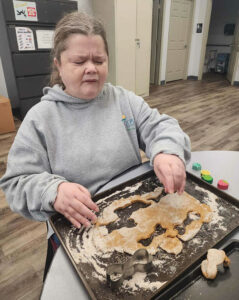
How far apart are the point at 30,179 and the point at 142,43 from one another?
3.89 meters

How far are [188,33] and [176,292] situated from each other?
6455 mm

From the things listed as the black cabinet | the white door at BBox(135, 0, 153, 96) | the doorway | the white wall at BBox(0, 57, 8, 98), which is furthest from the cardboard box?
→ the doorway

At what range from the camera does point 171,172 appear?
641mm

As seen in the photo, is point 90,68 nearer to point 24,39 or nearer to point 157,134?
point 157,134

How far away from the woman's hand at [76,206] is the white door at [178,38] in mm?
5666

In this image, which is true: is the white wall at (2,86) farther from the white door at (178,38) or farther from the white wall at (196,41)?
the white wall at (196,41)

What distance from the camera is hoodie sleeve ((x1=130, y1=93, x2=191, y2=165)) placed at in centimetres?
74

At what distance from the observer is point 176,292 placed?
16.8 inches

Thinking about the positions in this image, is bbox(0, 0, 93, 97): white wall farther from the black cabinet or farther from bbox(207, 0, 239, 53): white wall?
bbox(207, 0, 239, 53): white wall

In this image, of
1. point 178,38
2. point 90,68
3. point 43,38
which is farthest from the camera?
point 178,38

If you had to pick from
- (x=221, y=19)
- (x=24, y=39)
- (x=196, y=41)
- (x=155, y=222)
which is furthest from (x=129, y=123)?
(x=221, y=19)

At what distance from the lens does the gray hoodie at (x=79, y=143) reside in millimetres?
616

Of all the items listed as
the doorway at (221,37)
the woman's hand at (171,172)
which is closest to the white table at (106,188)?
the woman's hand at (171,172)

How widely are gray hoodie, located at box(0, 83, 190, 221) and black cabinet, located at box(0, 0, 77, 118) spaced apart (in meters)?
2.15
